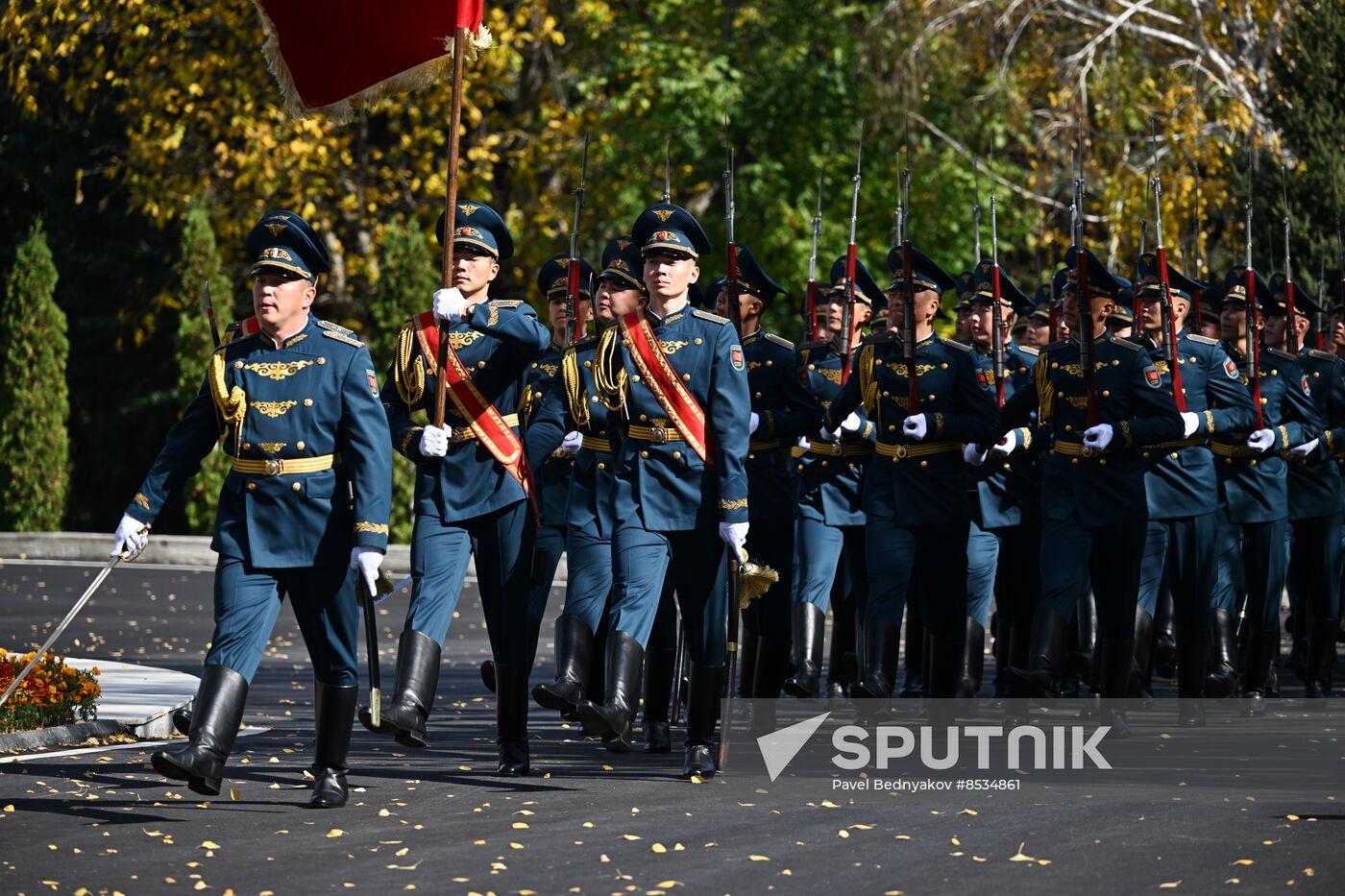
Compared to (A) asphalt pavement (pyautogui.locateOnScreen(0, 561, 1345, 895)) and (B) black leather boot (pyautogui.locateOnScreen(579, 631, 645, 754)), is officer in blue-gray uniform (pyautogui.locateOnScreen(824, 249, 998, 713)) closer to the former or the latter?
(A) asphalt pavement (pyautogui.locateOnScreen(0, 561, 1345, 895))

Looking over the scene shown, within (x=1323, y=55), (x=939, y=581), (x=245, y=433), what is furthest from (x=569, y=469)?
(x=1323, y=55)

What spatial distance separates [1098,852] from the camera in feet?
24.9

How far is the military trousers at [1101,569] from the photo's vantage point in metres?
11.0

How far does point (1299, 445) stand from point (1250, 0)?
1283cm

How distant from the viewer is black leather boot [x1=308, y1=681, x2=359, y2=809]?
8.54m

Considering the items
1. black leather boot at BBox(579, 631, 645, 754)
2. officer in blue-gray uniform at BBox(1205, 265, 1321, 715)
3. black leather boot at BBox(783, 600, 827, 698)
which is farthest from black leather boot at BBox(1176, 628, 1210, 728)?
black leather boot at BBox(579, 631, 645, 754)

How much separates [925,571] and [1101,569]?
0.81m

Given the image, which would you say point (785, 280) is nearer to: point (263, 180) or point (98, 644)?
point (263, 180)

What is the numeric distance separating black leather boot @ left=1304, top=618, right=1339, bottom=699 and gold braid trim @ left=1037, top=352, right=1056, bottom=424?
101 inches

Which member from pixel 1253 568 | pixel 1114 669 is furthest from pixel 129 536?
pixel 1253 568

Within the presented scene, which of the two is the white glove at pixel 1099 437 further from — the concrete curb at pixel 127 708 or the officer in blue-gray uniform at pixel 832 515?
the concrete curb at pixel 127 708

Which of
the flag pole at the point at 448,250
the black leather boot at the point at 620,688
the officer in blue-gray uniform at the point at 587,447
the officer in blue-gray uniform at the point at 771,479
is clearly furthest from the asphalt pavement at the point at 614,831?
the flag pole at the point at 448,250

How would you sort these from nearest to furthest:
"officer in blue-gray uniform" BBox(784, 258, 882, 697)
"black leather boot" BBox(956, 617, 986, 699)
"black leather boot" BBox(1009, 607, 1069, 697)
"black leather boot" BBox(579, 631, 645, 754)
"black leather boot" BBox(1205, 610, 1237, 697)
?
"black leather boot" BBox(579, 631, 645, 754), "black leather boot" BBox(1009, 607, 1069, 697), "officer in blue-gray uniform" BBox(784, 258, 882, 697), "black leather boot" BBox(956, 617, 986, 699), "black leather boot" BBox(1205, 610, 1237, 697)

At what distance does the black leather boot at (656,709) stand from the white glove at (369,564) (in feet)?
7.12
